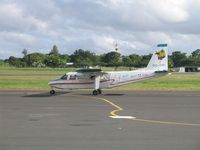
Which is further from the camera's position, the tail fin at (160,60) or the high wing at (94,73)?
the tail fin at (160,60)

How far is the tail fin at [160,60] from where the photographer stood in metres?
38.2

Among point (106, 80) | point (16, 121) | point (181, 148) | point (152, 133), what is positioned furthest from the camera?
point (106, 80)

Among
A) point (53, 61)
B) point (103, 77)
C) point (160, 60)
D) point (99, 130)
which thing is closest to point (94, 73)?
point (103, 77)

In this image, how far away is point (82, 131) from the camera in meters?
13.9

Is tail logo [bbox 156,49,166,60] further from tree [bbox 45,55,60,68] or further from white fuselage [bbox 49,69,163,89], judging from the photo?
tree [bbox 45,55,60,68]

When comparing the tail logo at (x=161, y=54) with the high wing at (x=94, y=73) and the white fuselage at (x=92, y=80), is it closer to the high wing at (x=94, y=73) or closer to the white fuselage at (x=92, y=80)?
the white fuselage at (x=92, y=80)

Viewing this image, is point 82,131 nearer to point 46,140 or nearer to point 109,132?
point 109,132

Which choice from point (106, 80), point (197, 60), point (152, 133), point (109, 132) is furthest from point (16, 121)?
point (197, 60)

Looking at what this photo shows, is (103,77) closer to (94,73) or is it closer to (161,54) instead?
(94,73)

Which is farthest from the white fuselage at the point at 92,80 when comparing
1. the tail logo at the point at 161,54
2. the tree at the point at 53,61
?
the tree at the point at 53,61

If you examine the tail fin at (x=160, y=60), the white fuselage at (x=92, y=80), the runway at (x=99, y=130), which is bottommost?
the runway at (x=99, y=130)

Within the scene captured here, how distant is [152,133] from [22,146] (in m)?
4.25

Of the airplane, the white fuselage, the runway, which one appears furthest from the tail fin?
the runway

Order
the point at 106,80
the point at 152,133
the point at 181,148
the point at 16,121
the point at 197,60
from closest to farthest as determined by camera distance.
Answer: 1. the point at 181,148
2. the point at 152,133
3. the point at 16,121
4. the point at 106,80
5. the point at 197,60
